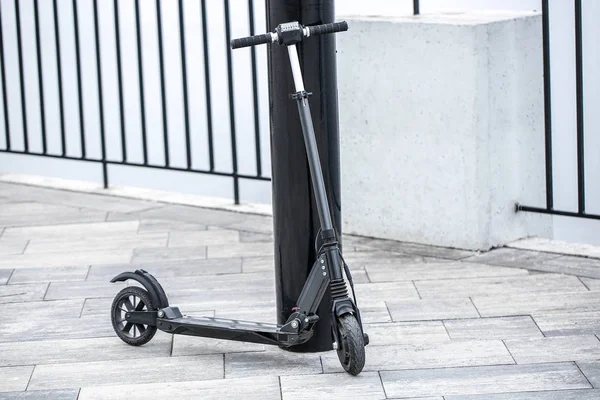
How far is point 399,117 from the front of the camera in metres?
5.57

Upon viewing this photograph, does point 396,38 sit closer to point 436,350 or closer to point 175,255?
point 175,255

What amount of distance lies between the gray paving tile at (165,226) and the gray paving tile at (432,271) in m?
1.19

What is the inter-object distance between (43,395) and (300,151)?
3.77 ft

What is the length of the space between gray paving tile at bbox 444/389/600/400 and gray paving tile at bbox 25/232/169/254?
246 centimetres

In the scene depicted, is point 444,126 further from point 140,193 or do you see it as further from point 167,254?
point 140,193

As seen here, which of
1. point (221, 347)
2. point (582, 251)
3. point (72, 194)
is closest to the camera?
point (221, 347)

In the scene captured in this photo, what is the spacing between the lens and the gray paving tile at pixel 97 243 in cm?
568

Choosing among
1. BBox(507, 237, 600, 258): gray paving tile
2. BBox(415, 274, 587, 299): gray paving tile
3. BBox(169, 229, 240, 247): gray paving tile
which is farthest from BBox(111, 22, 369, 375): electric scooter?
BBox(507, 237, 600, 258): gray paving tile

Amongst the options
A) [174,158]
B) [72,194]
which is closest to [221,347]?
[72,194]

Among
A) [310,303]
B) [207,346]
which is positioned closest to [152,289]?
[207,346]

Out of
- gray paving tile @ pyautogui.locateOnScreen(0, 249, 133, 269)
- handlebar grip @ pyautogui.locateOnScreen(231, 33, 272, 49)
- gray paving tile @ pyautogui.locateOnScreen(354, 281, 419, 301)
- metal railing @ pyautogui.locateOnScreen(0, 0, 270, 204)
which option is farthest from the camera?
metal railing @ pyautogui.locateOnScreen(0, 0, 270, 204)

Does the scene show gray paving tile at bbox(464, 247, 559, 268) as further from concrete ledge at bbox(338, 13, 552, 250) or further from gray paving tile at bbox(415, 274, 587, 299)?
gray paving tile at bbox(415, 274, 587, 299)

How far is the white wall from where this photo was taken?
7.40m

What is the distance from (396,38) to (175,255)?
144cm
